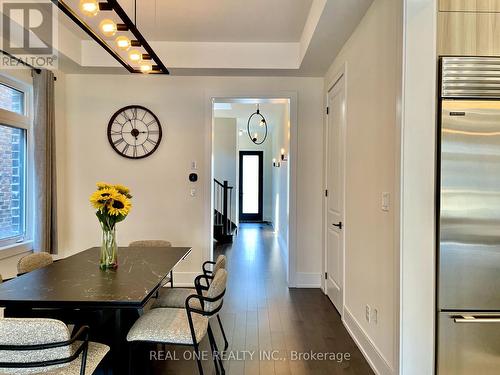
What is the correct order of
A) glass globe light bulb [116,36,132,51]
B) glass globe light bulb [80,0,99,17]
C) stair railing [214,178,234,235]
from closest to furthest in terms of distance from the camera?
glass globe light bulb [80,0,99,17] < glass globe light bulb [116,36,132,51] < stair railing [214,178,234,235]

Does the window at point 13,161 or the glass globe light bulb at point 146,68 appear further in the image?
the window at point 13,161

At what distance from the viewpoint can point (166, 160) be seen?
425 cm

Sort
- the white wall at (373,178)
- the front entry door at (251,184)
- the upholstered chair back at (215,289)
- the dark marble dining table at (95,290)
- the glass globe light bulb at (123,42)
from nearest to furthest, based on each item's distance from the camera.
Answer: the dark marble dining table at (95,290) → the upholstered chair back at (215,289) → the white wall at (373,178) → the glass globe light bulb at (123,42) → the front entry door at (251,184)

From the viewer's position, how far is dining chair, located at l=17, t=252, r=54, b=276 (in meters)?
2.37

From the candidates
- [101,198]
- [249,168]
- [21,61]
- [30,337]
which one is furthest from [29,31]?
[249,168]

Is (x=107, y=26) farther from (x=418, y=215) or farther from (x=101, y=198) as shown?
(x=418, y=215)

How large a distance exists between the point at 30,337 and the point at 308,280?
11.2 ft

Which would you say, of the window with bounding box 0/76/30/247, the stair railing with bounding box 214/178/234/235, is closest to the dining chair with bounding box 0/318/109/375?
the window with bounding box 0/76/30/247

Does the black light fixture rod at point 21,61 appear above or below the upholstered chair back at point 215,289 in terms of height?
above

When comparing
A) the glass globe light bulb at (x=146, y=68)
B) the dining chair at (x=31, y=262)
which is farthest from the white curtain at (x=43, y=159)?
the glass globe light bulb at (x=146, y=68)

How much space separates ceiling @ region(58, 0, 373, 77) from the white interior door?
22.1 inches

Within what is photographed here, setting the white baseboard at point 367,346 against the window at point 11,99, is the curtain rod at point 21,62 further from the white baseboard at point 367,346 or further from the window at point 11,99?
A: the white baseboard at point 367,346

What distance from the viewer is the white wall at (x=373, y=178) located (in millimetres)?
2123

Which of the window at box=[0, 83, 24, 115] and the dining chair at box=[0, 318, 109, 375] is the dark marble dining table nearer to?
the dining chair at box=[0, 318, 109, 375]
